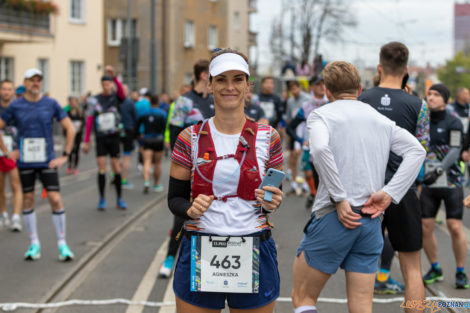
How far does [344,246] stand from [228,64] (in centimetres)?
132

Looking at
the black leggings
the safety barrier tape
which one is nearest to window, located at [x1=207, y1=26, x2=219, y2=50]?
the black leggings

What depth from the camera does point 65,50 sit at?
32.3 meters

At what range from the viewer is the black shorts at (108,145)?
10992 mm

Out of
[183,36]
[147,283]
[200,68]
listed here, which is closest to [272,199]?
[200,68]

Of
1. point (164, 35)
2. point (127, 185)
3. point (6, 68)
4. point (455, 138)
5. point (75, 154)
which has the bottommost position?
point (127, 185)

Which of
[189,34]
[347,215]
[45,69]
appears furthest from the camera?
[189,34]

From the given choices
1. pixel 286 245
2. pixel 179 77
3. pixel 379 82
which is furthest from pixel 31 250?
pixel 179 77

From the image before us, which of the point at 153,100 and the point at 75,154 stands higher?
the point at 153,100

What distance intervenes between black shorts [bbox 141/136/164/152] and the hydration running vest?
10507mm

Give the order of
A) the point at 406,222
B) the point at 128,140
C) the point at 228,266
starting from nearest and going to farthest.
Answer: the point at 228,266 < the point at 406,222 < the point at 128,140

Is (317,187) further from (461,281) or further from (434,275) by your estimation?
(434,275)

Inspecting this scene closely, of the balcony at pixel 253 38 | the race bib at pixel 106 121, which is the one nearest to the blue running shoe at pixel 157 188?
the race bib at pixel 106 121

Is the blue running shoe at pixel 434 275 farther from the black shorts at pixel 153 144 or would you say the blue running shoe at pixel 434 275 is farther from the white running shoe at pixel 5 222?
the black shorts at pixel 153 144

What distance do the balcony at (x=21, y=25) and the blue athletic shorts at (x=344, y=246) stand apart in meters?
24.5
